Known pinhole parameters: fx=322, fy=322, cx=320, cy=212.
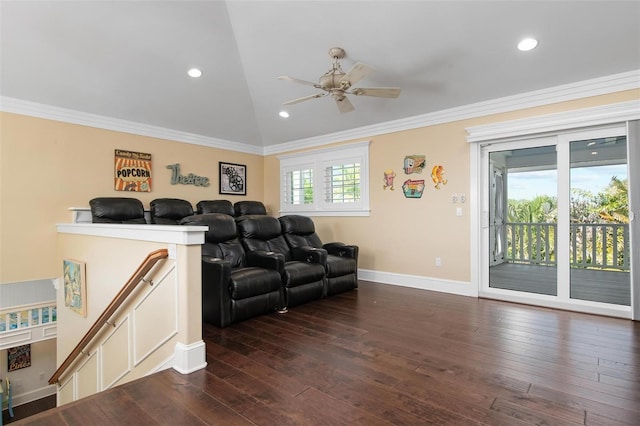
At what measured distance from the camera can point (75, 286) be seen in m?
3.98

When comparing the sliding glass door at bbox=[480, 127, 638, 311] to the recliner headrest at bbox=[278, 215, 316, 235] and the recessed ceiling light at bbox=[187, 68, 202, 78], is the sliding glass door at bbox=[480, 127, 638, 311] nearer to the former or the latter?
the recliner headrest at bbox=[278, 215, 316, 235]

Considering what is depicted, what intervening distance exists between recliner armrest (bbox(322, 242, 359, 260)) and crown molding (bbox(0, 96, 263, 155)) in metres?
3.09

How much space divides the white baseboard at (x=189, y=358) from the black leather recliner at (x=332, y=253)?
7.38ft

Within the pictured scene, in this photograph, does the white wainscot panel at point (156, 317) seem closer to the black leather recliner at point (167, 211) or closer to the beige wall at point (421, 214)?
the black leather recliner at point (167, 211)

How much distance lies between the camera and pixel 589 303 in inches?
145

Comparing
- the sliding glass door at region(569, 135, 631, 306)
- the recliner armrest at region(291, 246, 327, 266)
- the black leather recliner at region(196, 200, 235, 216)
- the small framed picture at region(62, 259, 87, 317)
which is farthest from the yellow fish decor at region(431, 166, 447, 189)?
the small framed picture at region(62, 259, 87, 317)

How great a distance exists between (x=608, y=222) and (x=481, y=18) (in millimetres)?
2771

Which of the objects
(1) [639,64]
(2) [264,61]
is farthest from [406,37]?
(1) [639,64]

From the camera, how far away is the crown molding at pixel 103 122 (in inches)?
163

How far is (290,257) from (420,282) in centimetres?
200

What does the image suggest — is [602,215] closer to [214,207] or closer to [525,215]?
[525,215]

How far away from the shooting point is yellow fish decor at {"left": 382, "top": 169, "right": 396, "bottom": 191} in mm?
5203

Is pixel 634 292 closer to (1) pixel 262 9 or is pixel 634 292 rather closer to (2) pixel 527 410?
(2) pixel 527 410

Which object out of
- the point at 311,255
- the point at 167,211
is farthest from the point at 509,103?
the point at 167,211
